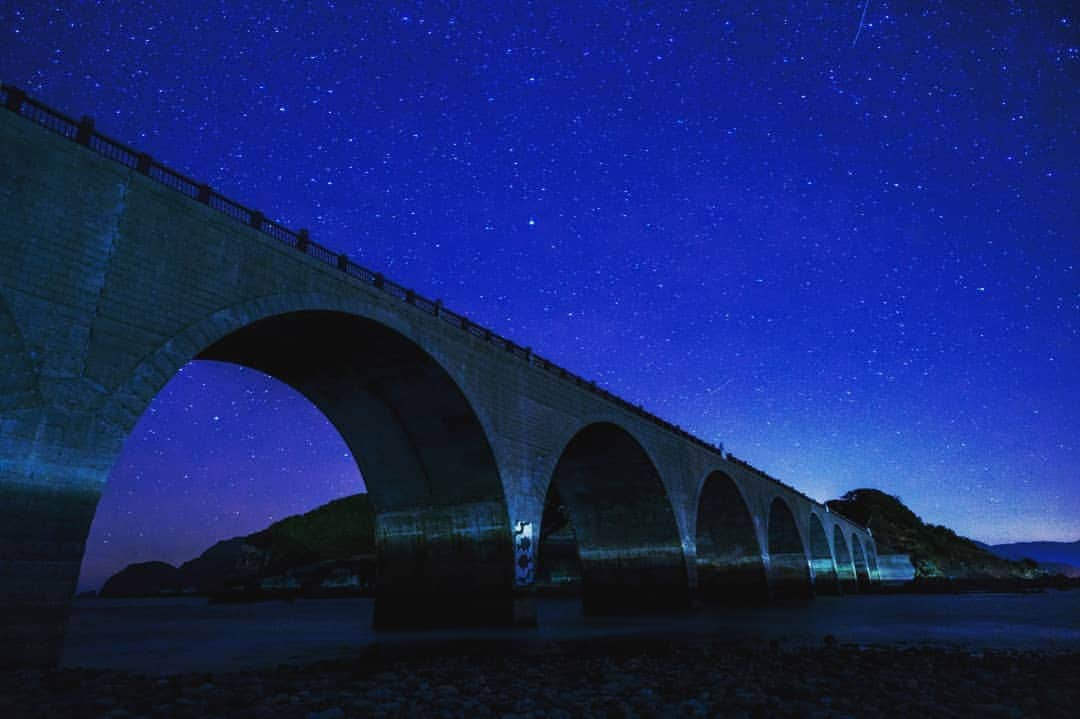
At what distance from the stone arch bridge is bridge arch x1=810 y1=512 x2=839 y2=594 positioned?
3491 cm

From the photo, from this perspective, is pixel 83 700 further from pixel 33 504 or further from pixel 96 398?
pixel 96 398

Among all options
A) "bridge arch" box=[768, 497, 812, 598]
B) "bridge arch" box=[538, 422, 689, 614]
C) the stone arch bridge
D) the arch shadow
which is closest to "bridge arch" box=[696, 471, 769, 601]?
the stone arch bridge

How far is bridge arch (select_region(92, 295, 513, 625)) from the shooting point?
20781 millimetres

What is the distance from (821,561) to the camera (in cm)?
7662

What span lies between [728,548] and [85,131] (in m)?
49.1

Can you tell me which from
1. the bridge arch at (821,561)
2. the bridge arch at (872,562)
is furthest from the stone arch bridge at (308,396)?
the bridge arch at (872,562)

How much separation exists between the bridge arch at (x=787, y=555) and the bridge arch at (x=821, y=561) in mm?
11446

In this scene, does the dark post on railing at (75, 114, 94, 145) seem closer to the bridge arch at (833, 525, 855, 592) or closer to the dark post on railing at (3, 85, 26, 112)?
the dark post on railing at (3, 85, 26, 112)

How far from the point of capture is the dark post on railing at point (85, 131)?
514 inches

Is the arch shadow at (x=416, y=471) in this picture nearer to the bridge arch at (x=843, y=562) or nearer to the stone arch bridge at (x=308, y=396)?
the stone arch bridge at (x=308, y=396)

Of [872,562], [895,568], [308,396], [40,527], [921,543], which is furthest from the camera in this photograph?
[921,543]

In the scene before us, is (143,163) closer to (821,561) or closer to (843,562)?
(821,561)

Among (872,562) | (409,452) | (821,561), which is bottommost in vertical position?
(821,561)

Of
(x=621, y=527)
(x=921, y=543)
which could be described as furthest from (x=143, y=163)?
(x=921, y=543)
